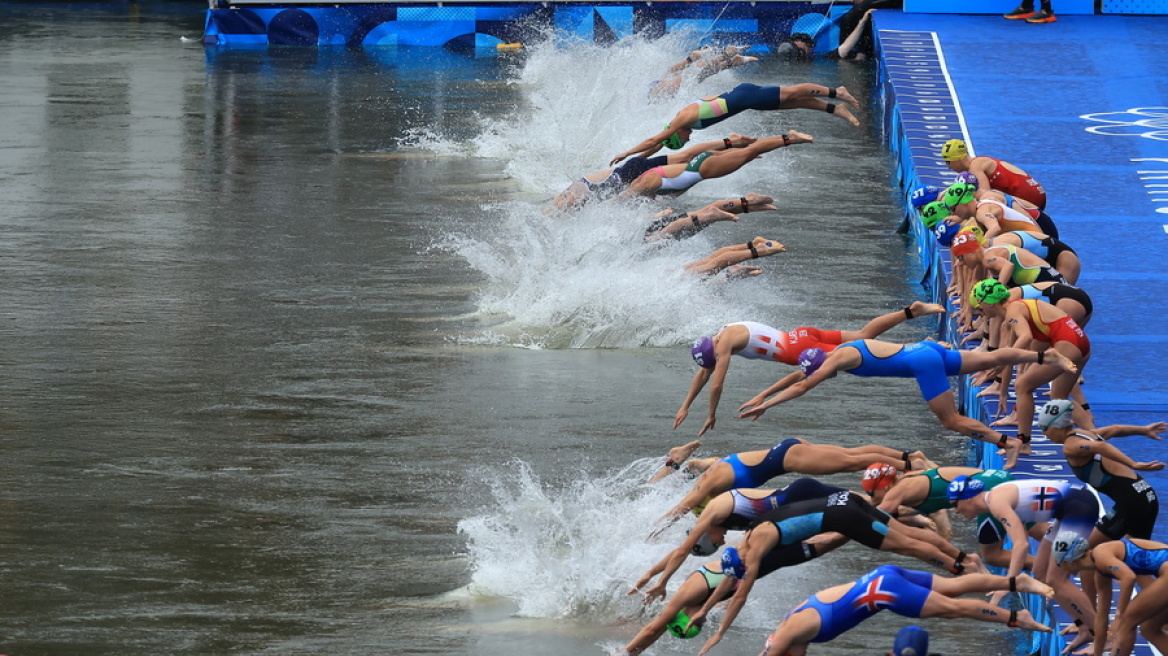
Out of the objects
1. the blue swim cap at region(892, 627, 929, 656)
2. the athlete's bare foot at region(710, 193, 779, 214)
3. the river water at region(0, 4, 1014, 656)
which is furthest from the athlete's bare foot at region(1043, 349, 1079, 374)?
the athlete's bare foot at region(710, 193, 779, 214)

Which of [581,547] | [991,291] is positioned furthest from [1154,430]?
[581,547]

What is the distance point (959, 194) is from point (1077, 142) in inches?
268

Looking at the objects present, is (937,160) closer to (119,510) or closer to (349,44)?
(119,510)

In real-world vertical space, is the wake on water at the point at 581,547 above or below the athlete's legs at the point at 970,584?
below

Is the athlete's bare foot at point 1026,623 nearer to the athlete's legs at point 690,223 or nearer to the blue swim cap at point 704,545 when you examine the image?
the blue swim cap at point 704,545

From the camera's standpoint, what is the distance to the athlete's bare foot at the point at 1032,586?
7777 mm

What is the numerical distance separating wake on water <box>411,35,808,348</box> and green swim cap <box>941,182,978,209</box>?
259 cm

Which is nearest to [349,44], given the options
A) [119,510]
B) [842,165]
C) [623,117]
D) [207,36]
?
[207,36]

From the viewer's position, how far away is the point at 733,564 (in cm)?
851

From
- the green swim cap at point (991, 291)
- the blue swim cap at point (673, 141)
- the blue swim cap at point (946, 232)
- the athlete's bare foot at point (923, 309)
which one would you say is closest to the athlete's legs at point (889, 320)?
the athlete's bare foot at point (923, 309)

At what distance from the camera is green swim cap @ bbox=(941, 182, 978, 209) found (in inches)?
495

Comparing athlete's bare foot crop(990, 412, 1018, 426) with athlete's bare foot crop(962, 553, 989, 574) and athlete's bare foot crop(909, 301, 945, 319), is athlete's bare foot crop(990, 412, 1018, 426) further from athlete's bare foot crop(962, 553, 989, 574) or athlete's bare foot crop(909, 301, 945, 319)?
athlete's bare foot crop(962, 553, 989, 574)

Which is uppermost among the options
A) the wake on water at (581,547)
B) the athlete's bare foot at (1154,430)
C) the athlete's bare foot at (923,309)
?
the athlete's bare foot at (923,309)

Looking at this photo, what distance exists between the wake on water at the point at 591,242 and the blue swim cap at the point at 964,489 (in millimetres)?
5676
